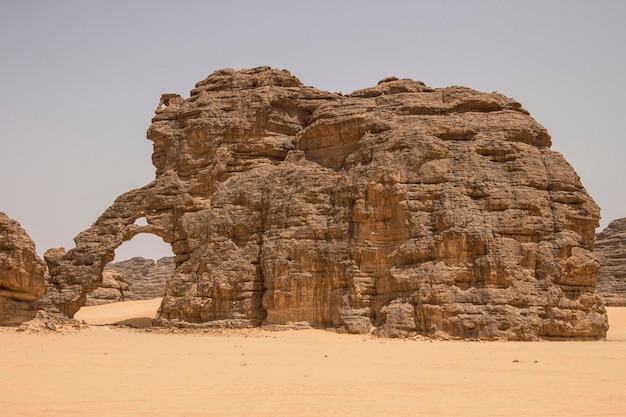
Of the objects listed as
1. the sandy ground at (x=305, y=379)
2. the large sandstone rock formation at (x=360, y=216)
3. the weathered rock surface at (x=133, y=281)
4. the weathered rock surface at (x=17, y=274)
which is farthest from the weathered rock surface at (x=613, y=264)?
the weathered rock surface at (x=17, y=274)

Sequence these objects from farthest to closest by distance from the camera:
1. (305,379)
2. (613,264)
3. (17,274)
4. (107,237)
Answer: (613,264), (107,237), (17,274), (305,379)

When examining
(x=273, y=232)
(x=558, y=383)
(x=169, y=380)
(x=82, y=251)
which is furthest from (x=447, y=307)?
(x=82, y=251)

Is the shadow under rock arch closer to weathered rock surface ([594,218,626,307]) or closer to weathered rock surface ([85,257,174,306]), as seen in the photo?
weathered rock surface ([85,257,174,306])

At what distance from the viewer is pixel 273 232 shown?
27.5 m

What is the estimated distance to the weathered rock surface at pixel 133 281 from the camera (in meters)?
50.5

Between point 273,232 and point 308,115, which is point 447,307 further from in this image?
point 308,115

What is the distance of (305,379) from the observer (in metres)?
12.0

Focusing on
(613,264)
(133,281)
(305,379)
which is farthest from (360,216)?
(133,281)

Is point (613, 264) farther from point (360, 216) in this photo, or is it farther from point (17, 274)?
point (17, 274)

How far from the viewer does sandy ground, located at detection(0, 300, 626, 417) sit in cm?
938

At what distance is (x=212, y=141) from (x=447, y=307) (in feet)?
41.9

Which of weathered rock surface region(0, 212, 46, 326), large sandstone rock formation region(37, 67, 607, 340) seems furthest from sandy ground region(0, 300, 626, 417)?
large sandstone rock formation region(37, 67, 607, 340)

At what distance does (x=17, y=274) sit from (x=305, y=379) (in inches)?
603

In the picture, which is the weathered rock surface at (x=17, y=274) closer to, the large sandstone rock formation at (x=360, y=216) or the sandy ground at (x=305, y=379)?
the sandy ground at (x=305, y=379)
